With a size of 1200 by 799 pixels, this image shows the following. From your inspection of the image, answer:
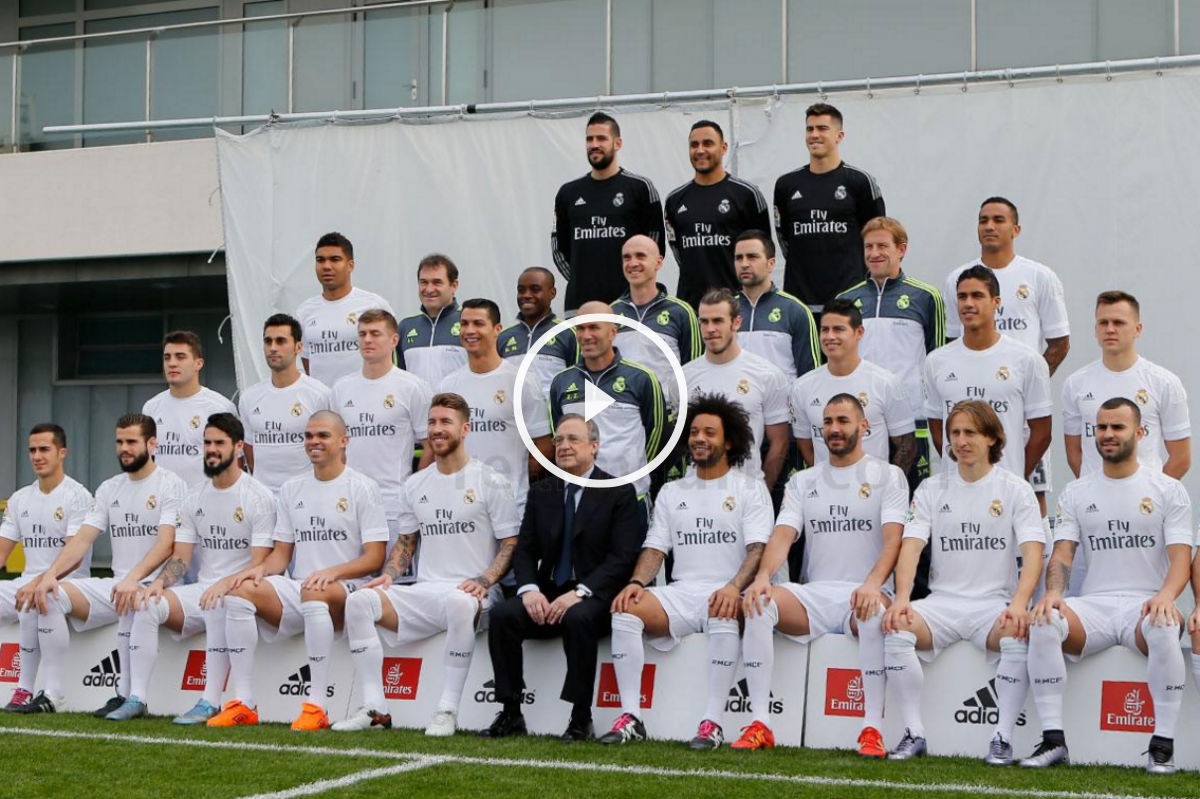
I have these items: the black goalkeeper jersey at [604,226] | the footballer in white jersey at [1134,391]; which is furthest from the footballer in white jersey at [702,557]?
the black goalkeeper jersey at [604,226]

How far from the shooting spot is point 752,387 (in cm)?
870

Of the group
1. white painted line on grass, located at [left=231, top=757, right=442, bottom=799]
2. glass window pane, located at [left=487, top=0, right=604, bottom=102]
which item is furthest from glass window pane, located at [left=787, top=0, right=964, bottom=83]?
white painted line on grass, located at [left=231, top=757, right=442, bottom=799]

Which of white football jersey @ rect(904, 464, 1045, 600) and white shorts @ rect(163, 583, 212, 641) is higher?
white football jersey @ rect(904, 464, 1045, 600)

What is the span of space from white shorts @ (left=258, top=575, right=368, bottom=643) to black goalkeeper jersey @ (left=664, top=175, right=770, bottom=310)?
3.06m

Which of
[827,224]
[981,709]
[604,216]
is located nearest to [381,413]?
[604,216]

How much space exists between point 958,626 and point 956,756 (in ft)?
2.08

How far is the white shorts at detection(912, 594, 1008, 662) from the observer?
23.9ft

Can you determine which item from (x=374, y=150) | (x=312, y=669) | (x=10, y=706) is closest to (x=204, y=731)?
(x=312, y=669)

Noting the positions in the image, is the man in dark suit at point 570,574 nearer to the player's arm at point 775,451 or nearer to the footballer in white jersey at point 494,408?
the footballer in white jersey at point 494,408

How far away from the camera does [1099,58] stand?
37.1ft

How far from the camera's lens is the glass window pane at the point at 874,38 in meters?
11.9

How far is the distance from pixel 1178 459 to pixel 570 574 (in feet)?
11.0

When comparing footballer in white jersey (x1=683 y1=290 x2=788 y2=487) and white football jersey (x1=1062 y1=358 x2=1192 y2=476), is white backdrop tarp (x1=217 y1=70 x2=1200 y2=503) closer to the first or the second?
white football jersey (x1=1062 y1=358 x2=1192 y2=476)
